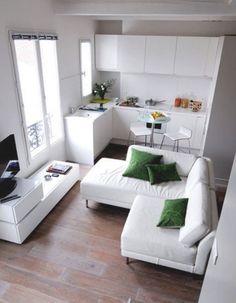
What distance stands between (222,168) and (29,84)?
326cm

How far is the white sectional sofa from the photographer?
2.20 m

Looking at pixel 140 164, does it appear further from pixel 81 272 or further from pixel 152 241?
pixel 81 272

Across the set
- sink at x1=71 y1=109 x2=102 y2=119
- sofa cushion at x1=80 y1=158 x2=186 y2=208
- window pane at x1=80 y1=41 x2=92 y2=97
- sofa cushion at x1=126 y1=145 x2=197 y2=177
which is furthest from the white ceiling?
sofa cushion at x1=80 y1=158 x2=186 y2=208

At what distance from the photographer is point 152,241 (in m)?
2.32

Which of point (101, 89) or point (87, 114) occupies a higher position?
point (101, 89)

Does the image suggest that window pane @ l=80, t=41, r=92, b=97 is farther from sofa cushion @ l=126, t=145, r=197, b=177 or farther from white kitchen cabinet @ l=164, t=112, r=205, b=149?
sofa cushion @ l=126, t=145, r=197, b=177

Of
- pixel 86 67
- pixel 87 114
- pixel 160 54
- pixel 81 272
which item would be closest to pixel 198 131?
pixel 160 54

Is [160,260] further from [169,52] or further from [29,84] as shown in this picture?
[169,52]

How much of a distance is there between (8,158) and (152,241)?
1887 mm

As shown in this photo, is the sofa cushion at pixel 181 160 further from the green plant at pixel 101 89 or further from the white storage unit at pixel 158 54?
the green plant at pixel 101 89

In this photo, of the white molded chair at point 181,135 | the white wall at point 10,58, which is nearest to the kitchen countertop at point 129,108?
the white wall at point 10,58

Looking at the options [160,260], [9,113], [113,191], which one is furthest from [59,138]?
[160,260]

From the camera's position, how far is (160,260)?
2.36m

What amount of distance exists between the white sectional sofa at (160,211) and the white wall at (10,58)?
111 centimetres
